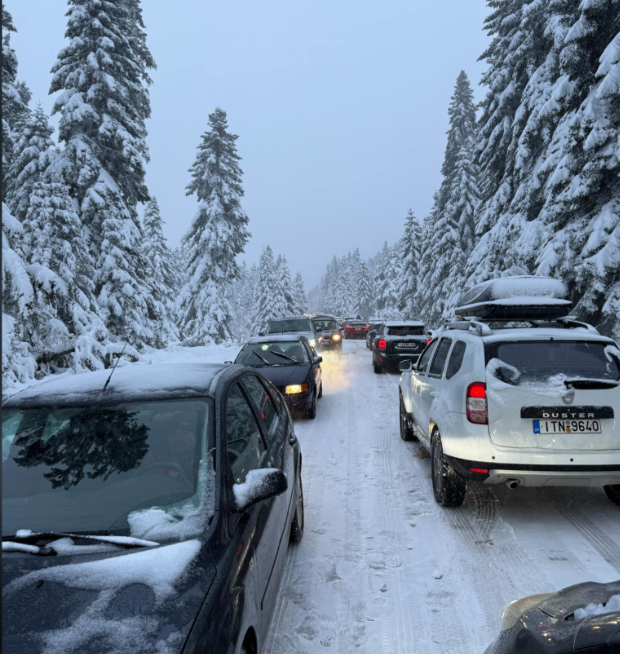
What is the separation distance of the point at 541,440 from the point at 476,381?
78 centimetres

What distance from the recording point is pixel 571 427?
15.0 ft

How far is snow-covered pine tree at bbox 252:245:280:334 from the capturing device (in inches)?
2055

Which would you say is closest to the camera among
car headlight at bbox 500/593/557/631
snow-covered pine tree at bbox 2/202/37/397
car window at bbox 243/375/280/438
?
car headlight at bbox 500/593/557/631

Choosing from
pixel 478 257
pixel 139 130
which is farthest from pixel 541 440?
pixel 139 130

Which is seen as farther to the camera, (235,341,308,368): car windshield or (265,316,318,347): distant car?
(265,316,318,347): distant car

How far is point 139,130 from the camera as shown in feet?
67.6

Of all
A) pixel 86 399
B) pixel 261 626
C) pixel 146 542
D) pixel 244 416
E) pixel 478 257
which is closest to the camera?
pixel 146 542

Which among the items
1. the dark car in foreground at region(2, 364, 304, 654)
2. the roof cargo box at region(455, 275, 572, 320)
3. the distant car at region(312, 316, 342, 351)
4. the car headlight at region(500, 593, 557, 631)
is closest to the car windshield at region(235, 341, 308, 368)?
the roof cargo box at region(455, 275, 572, 320)

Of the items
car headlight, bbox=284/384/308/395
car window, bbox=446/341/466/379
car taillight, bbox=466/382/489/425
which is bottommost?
car headlight, bbox=284/384/308/395

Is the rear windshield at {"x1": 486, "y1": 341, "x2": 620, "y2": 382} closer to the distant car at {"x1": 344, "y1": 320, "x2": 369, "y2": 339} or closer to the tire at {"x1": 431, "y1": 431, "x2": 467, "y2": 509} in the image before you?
the tire at {"x1": 431, "y1": 431, "x2": 467, "y2": 509}

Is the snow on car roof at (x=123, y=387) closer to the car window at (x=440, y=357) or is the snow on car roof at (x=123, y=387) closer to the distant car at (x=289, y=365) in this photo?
the car window at (x=440, y=357)

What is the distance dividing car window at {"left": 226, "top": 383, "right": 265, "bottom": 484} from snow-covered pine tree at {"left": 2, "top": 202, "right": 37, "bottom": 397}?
7938 mm

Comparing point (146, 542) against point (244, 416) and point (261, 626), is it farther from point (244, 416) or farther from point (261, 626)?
point (244, 416)

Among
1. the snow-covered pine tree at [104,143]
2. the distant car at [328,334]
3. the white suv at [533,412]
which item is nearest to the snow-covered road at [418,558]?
the white suv at [533,412]
